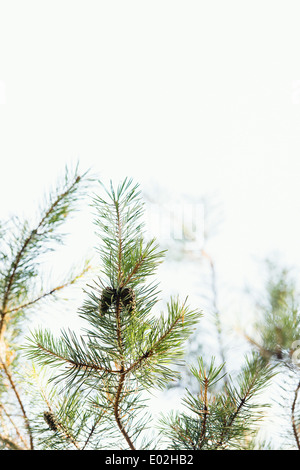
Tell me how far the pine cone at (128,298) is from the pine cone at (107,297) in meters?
0.01

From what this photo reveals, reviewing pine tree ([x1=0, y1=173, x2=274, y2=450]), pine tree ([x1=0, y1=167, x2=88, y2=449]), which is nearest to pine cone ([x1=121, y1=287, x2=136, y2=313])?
pine tree ([x1=0, y1=173, x2=274, y2=450])

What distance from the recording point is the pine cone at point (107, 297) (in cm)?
50

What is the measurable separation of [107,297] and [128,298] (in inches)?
1.0

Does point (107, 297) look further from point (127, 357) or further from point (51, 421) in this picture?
point (51, 421)

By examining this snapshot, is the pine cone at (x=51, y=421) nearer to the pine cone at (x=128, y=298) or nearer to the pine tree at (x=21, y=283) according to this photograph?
the pine tree at (x=21, y=283)

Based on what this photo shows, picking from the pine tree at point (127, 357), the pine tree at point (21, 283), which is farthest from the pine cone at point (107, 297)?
the pine tree at point (21, 283)

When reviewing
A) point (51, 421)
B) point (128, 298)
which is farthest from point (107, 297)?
point (51, 421)

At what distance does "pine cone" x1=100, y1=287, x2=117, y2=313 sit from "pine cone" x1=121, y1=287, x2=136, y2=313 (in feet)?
0.04

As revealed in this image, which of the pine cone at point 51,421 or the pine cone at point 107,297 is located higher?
the pine cone at point 107,297

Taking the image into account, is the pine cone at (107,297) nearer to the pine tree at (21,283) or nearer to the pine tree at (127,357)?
the pine tree at (127,357)

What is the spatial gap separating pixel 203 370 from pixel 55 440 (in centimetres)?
21

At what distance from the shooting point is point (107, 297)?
50 cm

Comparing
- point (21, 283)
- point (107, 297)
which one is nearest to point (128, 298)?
point (107, 297)

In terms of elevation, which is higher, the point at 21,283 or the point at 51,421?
the point at 21,283
